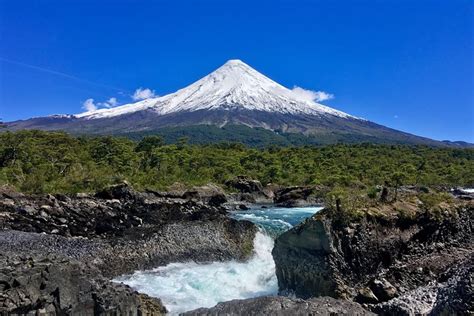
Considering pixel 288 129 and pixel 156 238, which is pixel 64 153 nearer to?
pixel 156 238

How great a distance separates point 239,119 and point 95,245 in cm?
14997

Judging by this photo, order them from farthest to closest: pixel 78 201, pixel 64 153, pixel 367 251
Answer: pixel 64 153
pixel 78 201
pixel 367 251

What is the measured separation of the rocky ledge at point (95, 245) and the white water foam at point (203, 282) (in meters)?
0.72

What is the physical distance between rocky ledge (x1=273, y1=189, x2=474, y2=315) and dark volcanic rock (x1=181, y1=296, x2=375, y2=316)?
101cm

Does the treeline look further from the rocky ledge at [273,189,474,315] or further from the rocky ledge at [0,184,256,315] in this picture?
the rocky ledge at [273,189,474,315]

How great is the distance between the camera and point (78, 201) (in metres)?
23.3

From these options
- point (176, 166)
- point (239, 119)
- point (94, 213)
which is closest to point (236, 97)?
point (239, 119)

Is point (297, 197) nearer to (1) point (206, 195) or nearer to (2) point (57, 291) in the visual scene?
(1) point (206, 195)

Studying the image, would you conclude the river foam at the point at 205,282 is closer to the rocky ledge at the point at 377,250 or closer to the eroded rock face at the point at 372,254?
the rocky ledge at the point at 377,250

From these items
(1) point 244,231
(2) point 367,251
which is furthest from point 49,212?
(2) point 367,251

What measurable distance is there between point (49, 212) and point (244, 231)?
9.41 metres

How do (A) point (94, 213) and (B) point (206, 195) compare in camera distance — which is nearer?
(A) point (94, 213)

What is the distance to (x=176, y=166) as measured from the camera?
149ft

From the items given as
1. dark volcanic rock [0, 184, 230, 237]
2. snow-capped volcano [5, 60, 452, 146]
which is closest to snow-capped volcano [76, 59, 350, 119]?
snow-capped volcano [5, 60, 452, 146]
